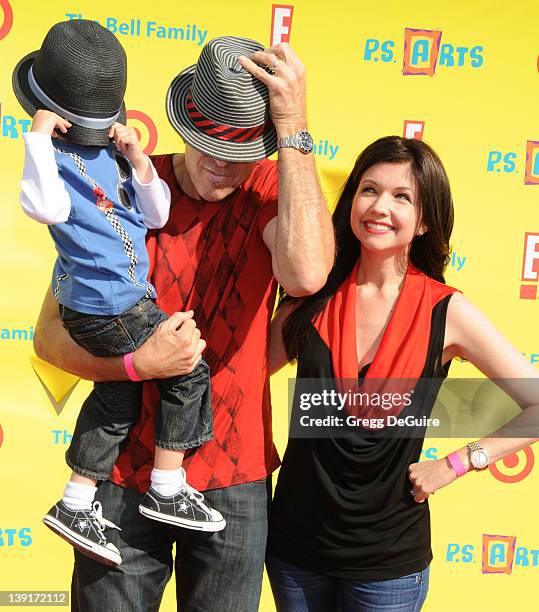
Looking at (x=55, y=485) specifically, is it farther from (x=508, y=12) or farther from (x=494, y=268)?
(x=508, y=12)

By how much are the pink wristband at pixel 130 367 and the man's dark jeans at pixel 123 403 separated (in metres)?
0.01

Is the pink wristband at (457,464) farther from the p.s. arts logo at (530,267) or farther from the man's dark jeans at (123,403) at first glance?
the p.s. arts logo at (530,267)

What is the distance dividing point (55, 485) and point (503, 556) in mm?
1999

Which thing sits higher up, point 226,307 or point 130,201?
point 130,201

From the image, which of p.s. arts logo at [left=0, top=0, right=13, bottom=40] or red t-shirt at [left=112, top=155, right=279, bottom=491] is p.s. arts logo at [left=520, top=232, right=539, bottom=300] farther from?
p.s. arts logo at [left=0, top=0, right=13, bottom=40]

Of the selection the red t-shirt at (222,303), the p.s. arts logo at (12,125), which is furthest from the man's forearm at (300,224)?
the p.s. arts logo at (12,125)

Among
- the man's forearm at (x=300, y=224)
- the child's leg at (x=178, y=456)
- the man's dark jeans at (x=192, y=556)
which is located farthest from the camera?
the man's dark jeans at (x=192, y=556)

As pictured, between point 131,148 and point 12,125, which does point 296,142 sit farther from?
point 12,125

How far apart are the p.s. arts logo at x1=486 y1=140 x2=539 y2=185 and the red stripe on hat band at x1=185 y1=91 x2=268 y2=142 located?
1.86 meters

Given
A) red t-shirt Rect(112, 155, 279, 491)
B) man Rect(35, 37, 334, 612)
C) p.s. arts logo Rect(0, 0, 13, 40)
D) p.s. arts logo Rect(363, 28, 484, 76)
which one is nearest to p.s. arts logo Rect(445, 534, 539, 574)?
man Rect(35, 37, 334, 612)

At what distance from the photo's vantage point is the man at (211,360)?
1745 mm

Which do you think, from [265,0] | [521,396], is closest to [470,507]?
[521,396]

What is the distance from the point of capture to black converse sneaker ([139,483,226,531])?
5.69ft

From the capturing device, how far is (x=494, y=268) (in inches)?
131
